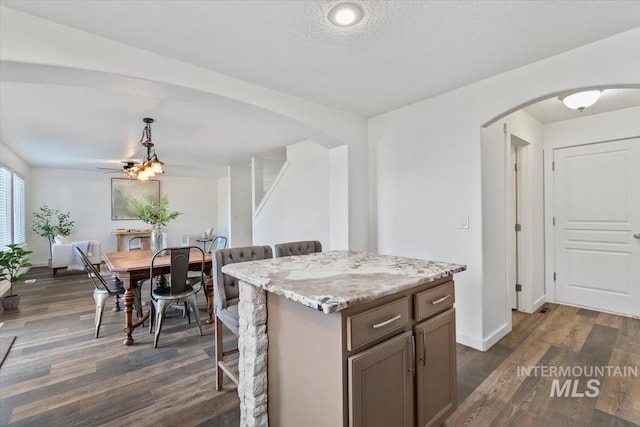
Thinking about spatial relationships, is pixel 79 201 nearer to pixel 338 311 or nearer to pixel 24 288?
pixel 24 288

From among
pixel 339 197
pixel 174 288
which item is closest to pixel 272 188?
pixel 339 197

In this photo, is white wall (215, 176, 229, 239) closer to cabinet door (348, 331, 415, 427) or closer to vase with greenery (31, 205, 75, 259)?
vase with greenery (31, 205, 75, 259)

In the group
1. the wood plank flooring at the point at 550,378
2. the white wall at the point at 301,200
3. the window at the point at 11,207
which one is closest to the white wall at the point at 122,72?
the white wall at the point at 301,200

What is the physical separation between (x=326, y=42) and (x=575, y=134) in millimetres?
3505

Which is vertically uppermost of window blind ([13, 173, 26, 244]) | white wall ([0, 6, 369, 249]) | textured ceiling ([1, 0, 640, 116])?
textured ceiling ([1, 0, 640, 116])

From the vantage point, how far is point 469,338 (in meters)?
2.72

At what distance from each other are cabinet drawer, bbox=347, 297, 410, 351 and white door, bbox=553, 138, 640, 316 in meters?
3.57

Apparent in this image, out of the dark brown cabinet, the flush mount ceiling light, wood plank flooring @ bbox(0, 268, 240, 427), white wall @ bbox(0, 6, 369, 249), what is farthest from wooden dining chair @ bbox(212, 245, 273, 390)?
the flush mount ceiling light

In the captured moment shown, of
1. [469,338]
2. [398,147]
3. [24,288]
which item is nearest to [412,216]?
[398,147]

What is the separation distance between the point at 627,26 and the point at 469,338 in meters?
2.51

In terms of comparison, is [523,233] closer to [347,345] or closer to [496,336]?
[496,336]

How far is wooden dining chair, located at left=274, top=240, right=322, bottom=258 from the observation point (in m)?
2.47

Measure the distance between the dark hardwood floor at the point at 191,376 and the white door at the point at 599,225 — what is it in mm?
293

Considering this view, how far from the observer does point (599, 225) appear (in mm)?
3516
